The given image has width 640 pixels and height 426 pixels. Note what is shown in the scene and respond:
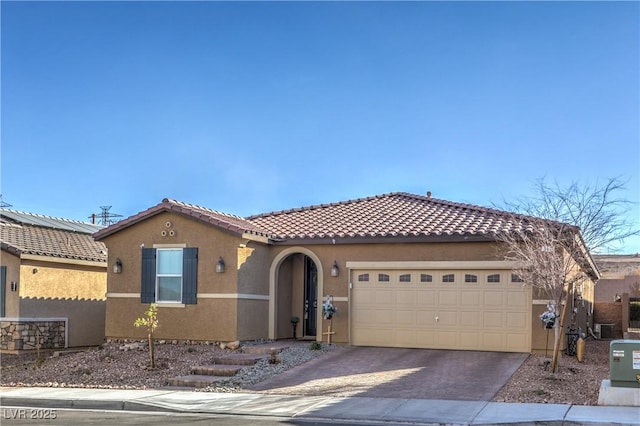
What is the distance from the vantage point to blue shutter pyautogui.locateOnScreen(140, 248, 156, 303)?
19.6 meters

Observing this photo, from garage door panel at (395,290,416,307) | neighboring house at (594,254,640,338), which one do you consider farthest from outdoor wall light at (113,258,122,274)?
neighboring house at (594,254,640,338)

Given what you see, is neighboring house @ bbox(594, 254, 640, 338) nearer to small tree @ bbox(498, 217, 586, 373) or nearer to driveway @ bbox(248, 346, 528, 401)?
small tree @ bbox(498, 217, 586, 373)

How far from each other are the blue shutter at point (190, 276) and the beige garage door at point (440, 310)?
14.1 ft

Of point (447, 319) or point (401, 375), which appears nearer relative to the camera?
point (401, 375)

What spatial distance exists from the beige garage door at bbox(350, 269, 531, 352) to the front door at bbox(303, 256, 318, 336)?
76.6 inches

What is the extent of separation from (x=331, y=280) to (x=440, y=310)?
3.11m

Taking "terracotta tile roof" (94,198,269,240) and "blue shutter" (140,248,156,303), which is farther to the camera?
"blue shutter" (140,248,156,303)

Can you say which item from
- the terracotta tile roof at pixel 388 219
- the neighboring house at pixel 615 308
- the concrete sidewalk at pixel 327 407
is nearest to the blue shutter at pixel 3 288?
the concrete sidewalk at pixel 327 407

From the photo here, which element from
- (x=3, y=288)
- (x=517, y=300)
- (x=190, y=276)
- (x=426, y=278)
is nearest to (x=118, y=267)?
(x=190, y=276)

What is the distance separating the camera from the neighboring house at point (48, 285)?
20.3m

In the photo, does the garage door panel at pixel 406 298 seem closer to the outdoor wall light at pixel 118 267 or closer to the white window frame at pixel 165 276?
the white window frame at pixel 165 276

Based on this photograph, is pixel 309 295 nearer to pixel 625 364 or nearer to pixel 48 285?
pixel 48 285

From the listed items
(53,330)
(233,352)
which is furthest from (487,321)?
(53,330)

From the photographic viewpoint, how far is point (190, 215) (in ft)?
63.1
